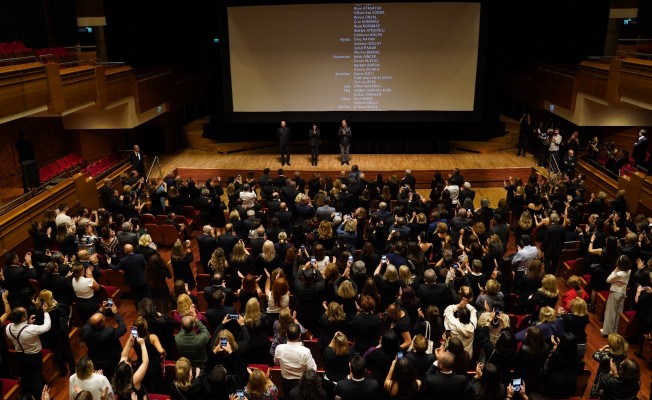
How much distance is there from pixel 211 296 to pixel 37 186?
771cm

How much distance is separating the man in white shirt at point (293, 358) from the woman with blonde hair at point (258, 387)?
1.70 feet

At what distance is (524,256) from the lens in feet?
25.4

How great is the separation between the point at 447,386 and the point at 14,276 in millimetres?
5607

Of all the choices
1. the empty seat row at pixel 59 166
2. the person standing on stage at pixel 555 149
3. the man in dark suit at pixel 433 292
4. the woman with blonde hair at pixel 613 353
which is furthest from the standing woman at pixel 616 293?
the empty seat row at pixel 59 166

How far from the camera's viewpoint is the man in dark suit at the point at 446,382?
4.66 m

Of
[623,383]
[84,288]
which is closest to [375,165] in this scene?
[84,288]

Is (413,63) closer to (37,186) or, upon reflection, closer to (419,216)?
(419,216)

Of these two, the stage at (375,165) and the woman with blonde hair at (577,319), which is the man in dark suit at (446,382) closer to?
the woman with blonde hair at (577,319)

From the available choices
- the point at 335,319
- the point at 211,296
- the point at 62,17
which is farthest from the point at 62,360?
the point at 62,17

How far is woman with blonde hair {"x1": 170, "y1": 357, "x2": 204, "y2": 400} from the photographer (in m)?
4.59

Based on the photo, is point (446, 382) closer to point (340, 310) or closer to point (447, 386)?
point (447, 386)

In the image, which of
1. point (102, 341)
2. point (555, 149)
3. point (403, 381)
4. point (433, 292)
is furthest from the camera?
point (555, 149)

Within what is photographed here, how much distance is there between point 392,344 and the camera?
5156 mm

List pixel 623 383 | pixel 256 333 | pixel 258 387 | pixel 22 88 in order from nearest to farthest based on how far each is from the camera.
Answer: pixel 258 387 → pixel 623 383 → pixel 256 333 → pixel 22 88
